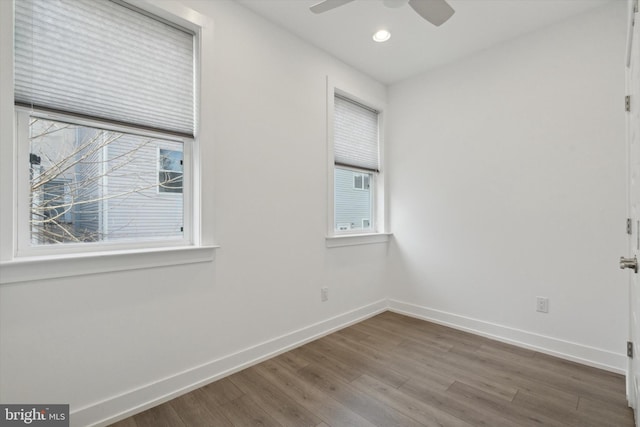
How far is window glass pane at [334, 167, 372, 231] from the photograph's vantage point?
3.20 m

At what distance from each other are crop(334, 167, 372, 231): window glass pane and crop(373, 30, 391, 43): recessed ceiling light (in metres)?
1.23

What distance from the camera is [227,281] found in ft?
7.08

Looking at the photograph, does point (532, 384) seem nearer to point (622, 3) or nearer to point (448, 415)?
point (448, 415)

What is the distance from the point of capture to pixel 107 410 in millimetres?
1642

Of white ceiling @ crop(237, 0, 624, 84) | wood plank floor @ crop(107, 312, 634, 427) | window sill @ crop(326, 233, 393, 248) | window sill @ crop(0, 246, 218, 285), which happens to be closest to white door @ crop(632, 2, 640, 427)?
wood plank floor @ crop(107, 312, 634, 427)

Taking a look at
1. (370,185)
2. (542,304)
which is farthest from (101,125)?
(542,304)

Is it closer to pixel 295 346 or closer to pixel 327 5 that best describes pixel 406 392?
pixel 295 346

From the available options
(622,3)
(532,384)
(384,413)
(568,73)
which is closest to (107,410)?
(384,413)

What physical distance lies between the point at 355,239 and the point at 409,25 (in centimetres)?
199

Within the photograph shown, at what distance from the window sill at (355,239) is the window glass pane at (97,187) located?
1.40 meters

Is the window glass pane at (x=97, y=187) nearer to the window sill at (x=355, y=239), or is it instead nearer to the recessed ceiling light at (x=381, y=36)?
the window sill at (x=355, y=239)

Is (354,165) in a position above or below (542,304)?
above

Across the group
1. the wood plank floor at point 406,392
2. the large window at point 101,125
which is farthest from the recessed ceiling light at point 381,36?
the wood plank floor at point 406,392

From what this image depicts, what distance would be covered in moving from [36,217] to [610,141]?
3733 millimetres
